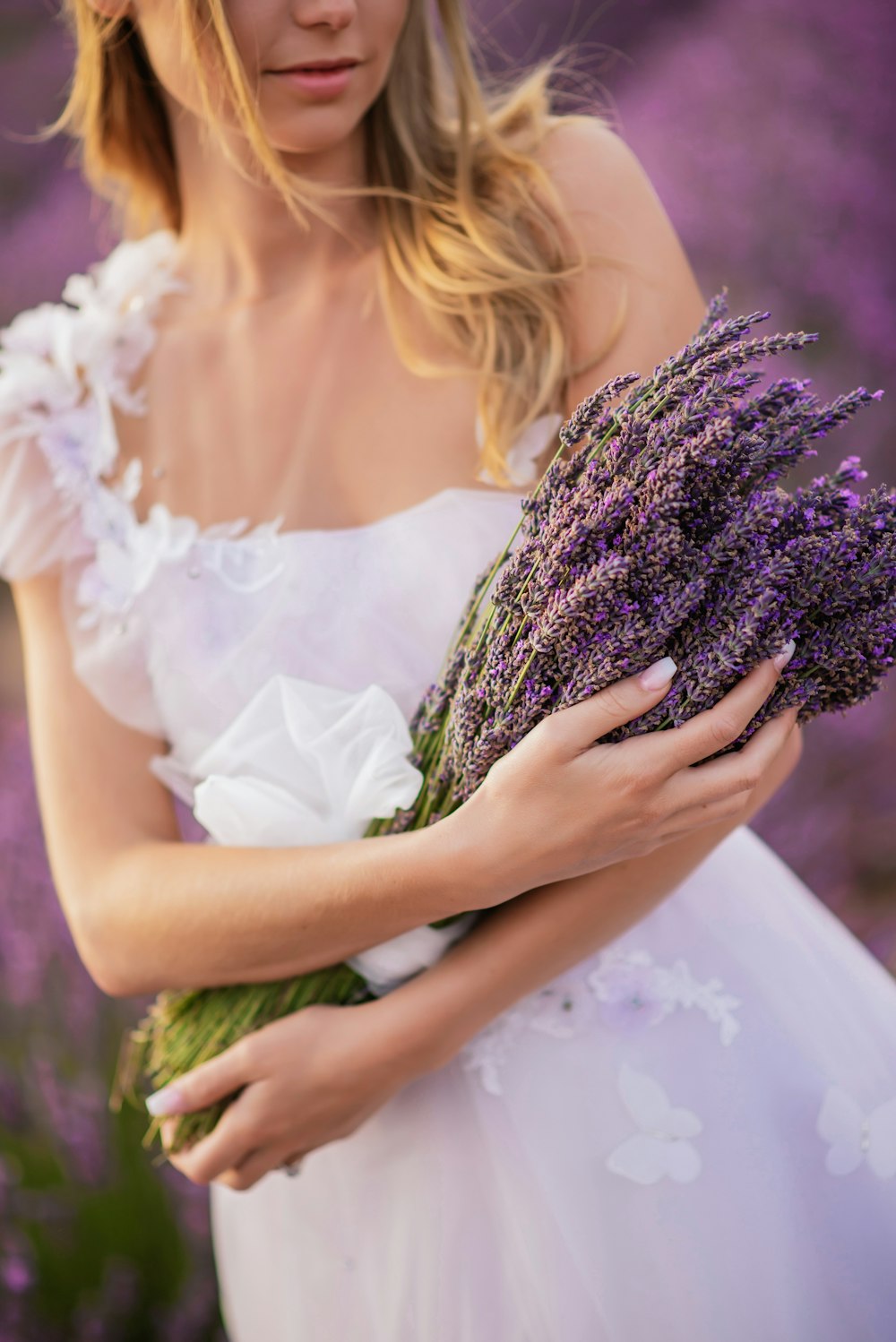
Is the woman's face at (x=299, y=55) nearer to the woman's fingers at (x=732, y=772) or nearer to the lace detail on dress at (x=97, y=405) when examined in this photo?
the lace detail on dress at (x=97, y=405)

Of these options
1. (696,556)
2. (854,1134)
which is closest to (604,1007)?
(854,1134)

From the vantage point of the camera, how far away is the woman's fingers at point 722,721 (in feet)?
2.80

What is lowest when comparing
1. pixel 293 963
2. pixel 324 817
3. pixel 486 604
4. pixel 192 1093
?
pixel 192 1093

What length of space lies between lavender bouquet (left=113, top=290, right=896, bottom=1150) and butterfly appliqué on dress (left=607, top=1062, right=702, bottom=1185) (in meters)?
0.47

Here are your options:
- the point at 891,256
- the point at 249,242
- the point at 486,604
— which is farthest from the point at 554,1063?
the point at 891,256

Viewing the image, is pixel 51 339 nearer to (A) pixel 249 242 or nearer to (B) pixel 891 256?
(A) pixel 249 242

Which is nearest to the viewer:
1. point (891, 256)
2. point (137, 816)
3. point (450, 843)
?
point (450, 843)

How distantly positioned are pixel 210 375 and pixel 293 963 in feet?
2.66

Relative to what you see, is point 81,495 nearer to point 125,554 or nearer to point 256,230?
point 125,554

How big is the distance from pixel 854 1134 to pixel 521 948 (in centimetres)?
41

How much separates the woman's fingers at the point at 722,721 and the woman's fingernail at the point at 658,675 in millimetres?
48

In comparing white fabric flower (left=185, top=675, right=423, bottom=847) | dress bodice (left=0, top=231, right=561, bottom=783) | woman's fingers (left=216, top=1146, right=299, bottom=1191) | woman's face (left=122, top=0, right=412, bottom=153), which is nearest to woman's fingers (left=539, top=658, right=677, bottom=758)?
white fabric flower (left=185, top=675, right=423, bottom=847)

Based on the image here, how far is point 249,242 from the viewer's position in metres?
1.53

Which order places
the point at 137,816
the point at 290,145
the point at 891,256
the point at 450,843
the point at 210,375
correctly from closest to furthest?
the point at 450,843, the point at 290,145, the point at 137,816, the point at 210,375, the point at 891,256
